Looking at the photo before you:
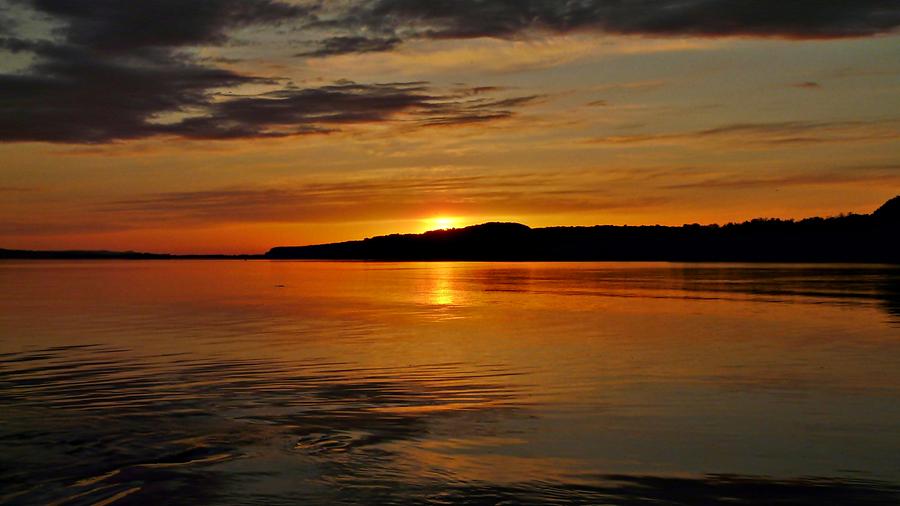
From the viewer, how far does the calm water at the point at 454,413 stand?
11.8 m

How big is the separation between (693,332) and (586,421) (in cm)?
1835

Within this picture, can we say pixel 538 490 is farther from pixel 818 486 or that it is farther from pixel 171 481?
pixel 171 481

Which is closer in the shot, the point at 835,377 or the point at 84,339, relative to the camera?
the point at 835,377

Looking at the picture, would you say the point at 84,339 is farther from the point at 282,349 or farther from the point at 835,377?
the point at 835,377

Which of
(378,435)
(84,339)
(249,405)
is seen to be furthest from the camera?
(84,339)

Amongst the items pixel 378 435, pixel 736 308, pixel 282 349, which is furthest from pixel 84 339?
pixel 736 308

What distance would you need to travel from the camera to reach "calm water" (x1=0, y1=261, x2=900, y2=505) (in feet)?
38.6

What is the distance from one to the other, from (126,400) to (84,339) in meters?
14.8

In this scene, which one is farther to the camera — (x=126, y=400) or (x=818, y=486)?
(x=126, y=400)

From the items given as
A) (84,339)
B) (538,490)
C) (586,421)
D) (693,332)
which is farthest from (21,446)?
(693,332)

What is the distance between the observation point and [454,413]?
55.7 ft

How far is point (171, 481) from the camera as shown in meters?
11.8

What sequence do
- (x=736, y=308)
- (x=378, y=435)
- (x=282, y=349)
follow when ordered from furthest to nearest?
(x=736, y=308) < (x=282, y=349) < (x=378, y=435)

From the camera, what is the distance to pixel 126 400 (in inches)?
725
